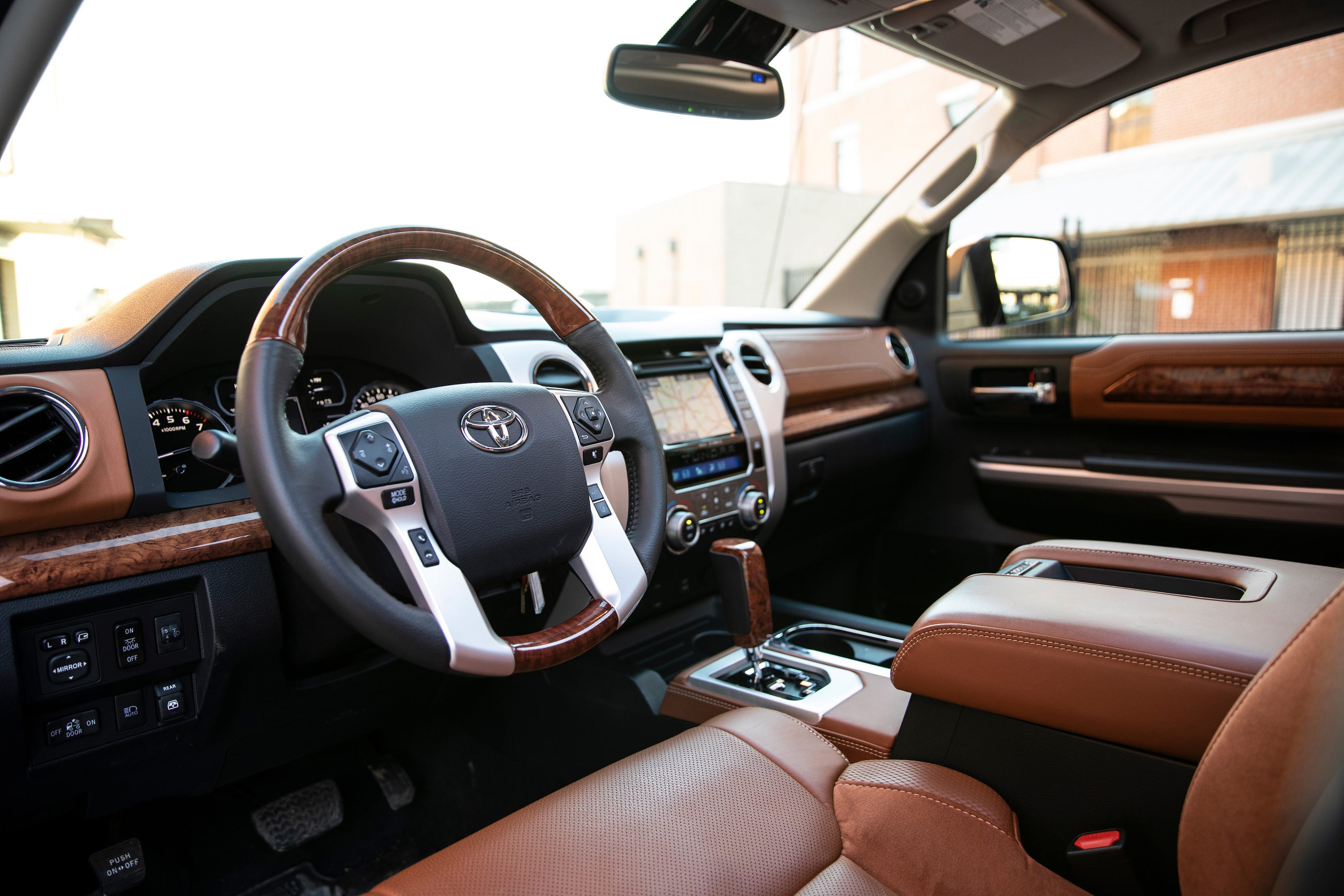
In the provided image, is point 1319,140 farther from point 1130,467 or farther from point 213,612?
point 213,612

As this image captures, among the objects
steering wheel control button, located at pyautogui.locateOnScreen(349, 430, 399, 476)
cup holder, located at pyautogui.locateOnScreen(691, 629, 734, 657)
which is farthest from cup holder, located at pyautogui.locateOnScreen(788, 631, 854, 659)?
steering wheel control button, located at pyautogui.locateOnScreen(349, 430, 399, 476)

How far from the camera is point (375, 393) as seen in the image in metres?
1.59

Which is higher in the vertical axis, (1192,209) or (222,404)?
(1192,209)

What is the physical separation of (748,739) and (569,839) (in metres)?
0.30

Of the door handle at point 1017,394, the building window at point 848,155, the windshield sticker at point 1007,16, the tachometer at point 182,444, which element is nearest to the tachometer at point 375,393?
the tachometer at point 182,444

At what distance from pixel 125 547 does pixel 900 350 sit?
2.32 m

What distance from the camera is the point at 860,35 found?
76.8 inches

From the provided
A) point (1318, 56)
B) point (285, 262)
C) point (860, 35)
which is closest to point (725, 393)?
point (860, 35)

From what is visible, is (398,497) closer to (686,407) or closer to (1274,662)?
(1274,662)

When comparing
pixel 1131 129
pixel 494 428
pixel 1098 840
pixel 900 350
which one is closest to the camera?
pixel 1098 840

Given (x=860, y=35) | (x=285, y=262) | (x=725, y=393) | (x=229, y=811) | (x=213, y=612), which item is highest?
(x=860, y=35)

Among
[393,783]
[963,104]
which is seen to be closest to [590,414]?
[393,783]

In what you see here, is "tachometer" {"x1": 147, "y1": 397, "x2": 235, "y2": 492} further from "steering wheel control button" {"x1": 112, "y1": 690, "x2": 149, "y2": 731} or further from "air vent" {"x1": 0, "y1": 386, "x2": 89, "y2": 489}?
"steering wheel control button" {"x1": 112, "y1": 690, "x2": 149, "y2": 731}

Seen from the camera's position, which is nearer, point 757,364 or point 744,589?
point 744,589
